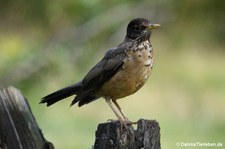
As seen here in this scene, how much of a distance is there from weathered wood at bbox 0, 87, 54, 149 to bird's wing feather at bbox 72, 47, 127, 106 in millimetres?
1598

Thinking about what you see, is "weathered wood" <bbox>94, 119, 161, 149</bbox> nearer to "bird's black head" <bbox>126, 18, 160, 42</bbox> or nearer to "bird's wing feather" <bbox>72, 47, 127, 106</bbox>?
"bird's wing feather" <bbox>72, 47, 127, 106</bbox>

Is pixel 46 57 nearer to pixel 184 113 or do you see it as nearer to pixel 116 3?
pixel 116 3

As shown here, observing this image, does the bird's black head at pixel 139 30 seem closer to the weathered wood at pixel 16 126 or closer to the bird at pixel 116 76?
the bird at pixel 116 76

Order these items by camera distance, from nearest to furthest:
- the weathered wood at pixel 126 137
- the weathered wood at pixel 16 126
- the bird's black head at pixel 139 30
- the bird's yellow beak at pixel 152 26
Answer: the weathered wood at pixel 16 126
the weathered wood at pixel 126 137
the bird's yellow beak at pixel 152 26
the bird's black head at pixel 139 30

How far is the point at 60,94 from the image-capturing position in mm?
5703

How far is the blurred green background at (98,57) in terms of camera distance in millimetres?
10047

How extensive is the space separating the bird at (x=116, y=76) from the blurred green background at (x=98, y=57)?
3511 mm

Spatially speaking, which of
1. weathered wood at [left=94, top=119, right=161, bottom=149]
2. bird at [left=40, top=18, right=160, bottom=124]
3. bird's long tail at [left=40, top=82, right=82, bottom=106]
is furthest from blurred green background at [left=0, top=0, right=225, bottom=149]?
weathered wood at [left=94, top=119, right=161, bottom=149]

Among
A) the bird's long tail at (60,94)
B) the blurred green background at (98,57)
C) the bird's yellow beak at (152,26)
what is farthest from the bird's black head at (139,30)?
the blurred green background at (98,57)

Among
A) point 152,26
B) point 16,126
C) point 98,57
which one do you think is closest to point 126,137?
point 16,126

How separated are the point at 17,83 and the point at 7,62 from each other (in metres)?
0.49

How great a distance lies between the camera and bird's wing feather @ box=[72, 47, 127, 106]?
18.6ft

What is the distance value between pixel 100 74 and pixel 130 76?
222 millimetres

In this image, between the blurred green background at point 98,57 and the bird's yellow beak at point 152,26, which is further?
the blurred green background at point 98,57
